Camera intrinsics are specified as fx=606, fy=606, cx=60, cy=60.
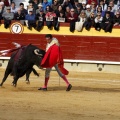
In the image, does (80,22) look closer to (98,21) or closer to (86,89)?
(98,21)

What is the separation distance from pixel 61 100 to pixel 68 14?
7.00 m

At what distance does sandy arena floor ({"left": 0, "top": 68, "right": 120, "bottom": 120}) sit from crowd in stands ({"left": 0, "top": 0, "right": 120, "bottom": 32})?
7.78 feet

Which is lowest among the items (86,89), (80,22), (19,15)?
(86,89)

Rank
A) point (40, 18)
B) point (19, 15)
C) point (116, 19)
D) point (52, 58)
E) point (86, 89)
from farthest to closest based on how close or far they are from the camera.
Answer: point (19, 15), point (40, 18), point (116, 19), point (86, 89), point (52, 58)

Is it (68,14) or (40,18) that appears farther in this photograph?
(40,18)

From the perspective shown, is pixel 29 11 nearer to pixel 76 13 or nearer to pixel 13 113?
pixel 76 13

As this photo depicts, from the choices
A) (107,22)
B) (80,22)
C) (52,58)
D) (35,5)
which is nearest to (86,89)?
(52,58)

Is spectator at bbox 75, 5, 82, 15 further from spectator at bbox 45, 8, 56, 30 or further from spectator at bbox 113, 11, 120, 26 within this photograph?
spectator at bbox 113, 11, 120, 26

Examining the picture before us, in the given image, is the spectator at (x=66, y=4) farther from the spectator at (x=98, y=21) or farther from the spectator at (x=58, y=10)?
the spectator at (x=98, y=21)

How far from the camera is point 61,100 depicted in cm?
1048

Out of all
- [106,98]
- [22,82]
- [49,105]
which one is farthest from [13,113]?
[22,82]

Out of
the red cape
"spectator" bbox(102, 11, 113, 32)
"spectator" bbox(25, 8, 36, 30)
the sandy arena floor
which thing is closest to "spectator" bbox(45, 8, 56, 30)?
"spectator" bbox(25, 8, 36, 30)

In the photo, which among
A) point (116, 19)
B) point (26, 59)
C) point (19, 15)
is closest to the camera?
point (26, 59)

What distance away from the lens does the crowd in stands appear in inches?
667
